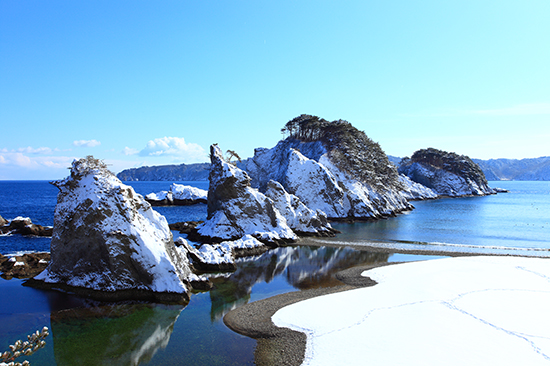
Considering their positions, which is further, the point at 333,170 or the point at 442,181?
the point at 442,181

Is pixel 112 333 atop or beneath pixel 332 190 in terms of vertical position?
beneath

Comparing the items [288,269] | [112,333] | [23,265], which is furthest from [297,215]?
[112,333]

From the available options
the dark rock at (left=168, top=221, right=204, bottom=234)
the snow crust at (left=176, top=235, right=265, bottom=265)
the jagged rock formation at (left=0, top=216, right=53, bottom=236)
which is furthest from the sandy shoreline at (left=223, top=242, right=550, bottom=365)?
the jagged rock formation at (left=0, top=216, right=53, bottom=236)

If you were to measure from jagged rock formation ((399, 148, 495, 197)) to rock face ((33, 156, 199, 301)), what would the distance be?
125 m

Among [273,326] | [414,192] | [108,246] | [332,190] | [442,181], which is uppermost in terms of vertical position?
[442,181]

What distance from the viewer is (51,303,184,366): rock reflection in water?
43.3ft

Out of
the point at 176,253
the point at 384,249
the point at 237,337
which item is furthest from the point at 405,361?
the point at 384,249

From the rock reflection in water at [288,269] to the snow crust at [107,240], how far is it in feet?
9.06

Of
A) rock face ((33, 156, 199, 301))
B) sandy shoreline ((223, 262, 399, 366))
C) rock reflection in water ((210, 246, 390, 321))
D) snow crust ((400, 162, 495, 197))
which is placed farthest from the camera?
snow crust ((400, 162, 495, 197))

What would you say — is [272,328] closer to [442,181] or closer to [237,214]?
[237,214]

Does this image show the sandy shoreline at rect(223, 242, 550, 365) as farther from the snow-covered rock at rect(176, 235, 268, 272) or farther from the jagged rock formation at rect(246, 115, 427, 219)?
the jagged rock formation at rect(246, 115, 427, 219)

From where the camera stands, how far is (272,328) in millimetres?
15477

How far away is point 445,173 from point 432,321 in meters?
131

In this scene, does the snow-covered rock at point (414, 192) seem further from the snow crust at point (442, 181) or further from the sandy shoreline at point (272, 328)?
the sandy shoreline at point (272, 328)
